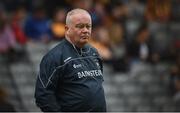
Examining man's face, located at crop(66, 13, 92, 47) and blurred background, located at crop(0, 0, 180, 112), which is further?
blurred background, located at crop(0, 0, 180, 112)

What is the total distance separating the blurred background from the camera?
1147cm

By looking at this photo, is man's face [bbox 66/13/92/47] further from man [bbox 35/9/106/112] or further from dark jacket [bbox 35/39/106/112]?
dark jacket [bbox 35/39/106/112]

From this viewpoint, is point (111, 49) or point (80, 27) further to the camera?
point (111, 49)

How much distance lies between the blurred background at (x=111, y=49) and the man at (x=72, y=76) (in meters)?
5.09

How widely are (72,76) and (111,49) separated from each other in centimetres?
670

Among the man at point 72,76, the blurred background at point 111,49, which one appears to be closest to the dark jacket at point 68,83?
the man at point 72,76

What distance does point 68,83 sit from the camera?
566 cm

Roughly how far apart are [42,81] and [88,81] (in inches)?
17.4

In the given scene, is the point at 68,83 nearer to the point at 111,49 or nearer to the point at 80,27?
the point at 80,27

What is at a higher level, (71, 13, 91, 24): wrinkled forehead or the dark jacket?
(71, 13, 91, 24): wrinkled forehead

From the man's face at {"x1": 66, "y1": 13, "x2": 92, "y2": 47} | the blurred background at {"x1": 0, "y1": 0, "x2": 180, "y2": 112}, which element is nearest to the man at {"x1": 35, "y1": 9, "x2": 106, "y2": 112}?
the man's face at {"x1": 66, "y1": 13, "x2": 92, "y2": 47}

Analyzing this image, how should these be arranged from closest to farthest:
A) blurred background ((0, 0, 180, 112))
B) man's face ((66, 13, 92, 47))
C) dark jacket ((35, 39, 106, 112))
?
dark jacket ((35, 39, 106, 112)) → man's face ((66, 13, 92, 47)) → blurred background ((0, 0, 180, 112))

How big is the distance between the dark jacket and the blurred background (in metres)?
5.08

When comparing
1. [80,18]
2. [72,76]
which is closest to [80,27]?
[80,18]
